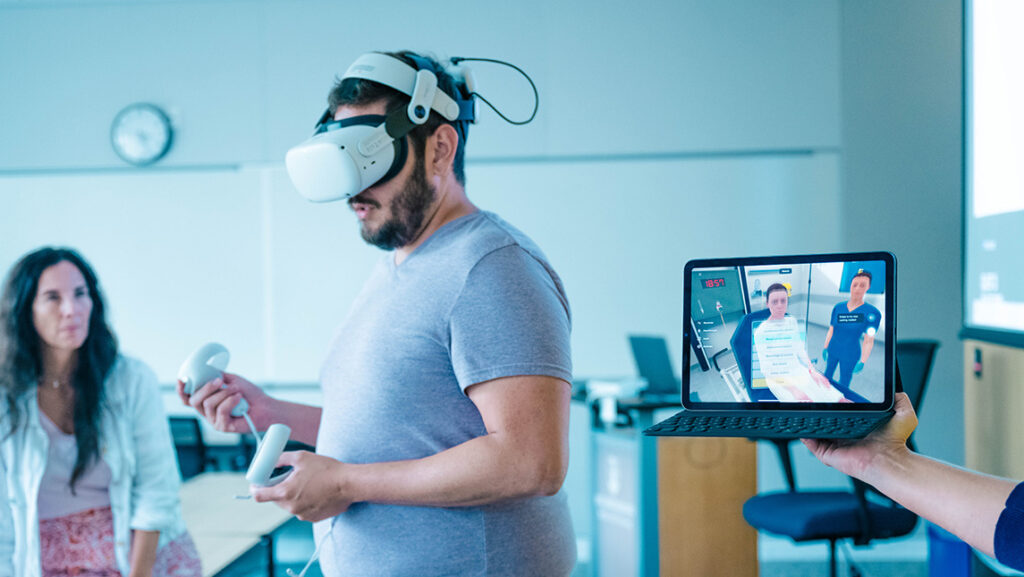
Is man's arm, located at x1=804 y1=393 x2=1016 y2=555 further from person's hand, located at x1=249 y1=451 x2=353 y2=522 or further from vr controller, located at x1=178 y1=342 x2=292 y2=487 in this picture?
vr controller, located at x1=178 y1=342 x2=292 y2=487

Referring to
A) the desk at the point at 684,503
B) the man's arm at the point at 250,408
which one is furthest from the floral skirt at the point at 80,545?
the desk at the point at 684,503

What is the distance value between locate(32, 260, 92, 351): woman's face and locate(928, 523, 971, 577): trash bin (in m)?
2.83

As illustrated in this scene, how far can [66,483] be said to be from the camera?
1928 millimetres

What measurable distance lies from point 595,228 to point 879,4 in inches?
72.1

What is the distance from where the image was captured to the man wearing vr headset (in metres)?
1.13

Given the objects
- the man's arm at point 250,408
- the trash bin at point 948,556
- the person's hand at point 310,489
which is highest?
the man's arm at point 250,408

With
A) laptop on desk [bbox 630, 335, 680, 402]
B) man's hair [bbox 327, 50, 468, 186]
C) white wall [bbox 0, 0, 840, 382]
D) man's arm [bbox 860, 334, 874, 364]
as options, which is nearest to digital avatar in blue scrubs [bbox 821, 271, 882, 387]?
man's arm [bbox 860, 334, 874, 364]

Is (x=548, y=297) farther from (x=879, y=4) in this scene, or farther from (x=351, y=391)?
(x=879, y=4)

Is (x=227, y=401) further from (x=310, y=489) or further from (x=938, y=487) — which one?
(x=938, y=487)

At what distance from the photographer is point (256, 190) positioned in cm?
430

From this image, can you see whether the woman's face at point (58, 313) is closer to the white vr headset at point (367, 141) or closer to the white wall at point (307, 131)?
the white vr headset at point (367, 141)

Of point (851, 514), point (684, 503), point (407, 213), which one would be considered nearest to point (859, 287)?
point (407, 213)

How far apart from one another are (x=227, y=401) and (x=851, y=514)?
7.21 ft

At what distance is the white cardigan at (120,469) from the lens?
1.87m
